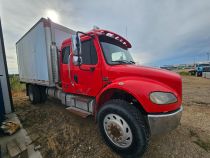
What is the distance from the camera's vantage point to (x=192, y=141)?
2783 mm

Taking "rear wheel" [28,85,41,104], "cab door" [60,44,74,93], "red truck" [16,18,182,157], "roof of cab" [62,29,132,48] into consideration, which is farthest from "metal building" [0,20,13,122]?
"roof of cab" [62,29,132,48]

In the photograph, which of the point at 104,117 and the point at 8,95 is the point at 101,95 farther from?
the point at 8,95

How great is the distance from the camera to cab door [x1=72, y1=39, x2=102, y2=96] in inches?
115

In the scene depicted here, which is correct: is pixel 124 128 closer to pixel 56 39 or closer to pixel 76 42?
pixel 76 42

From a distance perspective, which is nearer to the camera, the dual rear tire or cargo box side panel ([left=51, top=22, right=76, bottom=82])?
cargo box side panel ([left=51, top=22, right=76, bottom=82])

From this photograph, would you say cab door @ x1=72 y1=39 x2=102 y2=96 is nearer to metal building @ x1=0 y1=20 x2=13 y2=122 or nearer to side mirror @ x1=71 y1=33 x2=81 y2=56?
side mirror @ x1=71 y1=33 x2=81 y2=56

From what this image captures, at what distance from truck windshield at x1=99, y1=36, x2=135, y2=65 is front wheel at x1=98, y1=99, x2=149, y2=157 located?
102cm

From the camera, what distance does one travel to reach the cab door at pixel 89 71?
293 centimetres

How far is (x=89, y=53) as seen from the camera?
3092 millimetres

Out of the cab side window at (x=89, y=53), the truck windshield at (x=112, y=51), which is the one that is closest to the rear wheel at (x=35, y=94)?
the cab side window at (x=89, y=53)

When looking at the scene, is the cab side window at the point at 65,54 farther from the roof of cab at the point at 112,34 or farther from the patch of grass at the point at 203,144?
the patch of grass at the point at 203,144

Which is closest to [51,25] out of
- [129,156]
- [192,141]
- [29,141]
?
[29,141]

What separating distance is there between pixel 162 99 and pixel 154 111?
0.24 meters

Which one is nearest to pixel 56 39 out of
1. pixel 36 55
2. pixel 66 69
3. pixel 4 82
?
pixel 36 55
